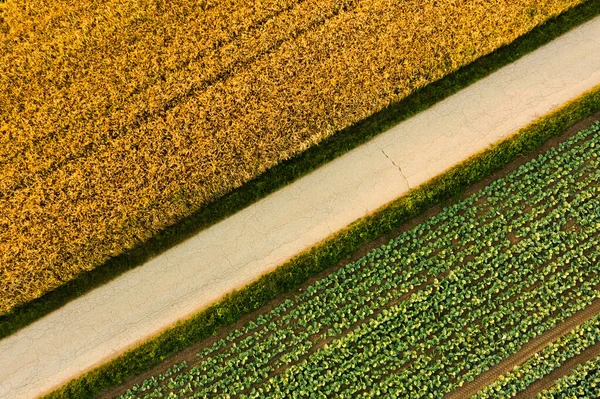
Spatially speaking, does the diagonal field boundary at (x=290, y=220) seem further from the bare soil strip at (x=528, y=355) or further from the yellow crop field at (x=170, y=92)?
the bare soil strip at (x=528, y=355)

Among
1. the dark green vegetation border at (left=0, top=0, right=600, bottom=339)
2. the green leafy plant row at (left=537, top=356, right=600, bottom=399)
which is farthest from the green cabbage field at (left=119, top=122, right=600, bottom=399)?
the dark green vegetation border at (left=0, top=0, right=600, bottom=339)

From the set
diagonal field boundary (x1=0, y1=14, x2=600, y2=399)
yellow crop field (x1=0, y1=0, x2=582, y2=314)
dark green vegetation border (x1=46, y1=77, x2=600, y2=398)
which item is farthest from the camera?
yellow crop field (x1=0, y1=0, x2=582, y2=314)

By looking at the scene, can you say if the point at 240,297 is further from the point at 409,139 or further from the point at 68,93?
the point at 68,93

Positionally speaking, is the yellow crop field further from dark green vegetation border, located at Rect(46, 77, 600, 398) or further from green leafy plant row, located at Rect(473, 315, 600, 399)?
green leafy plant row, located at Rect(473, 315, 600, 399)

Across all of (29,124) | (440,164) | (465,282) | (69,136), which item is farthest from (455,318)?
(29,124)

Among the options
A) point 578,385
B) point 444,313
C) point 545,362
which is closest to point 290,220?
point 444,313

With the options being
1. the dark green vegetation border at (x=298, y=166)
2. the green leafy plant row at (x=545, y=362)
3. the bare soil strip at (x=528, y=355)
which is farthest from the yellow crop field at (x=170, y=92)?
the green leafy plant row at (x=545, y=362)
